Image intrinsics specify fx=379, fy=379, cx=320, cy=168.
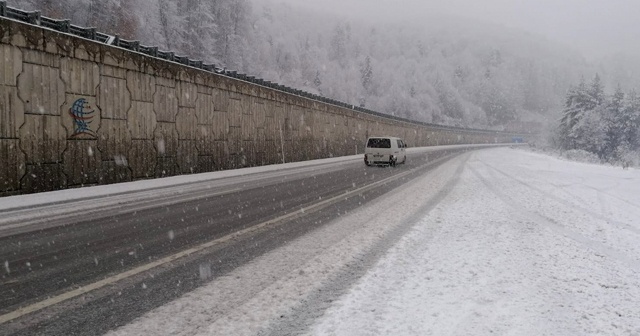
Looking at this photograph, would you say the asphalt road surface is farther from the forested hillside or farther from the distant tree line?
the distant tree line

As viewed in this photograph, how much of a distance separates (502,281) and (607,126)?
73861 millimetres

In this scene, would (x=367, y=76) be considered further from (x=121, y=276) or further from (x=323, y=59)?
(x=121, y=276)

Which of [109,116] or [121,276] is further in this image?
[109,116]

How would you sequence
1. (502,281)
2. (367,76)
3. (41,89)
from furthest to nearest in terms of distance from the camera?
(367,76), (41,89), (502,281)

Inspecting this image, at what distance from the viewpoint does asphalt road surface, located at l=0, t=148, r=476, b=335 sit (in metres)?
3.28

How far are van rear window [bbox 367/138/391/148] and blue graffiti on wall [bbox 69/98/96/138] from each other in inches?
616

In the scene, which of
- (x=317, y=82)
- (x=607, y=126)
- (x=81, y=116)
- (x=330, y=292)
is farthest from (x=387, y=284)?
(x=317, y=82)

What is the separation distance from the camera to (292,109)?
27281 mm

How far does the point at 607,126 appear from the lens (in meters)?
62.0

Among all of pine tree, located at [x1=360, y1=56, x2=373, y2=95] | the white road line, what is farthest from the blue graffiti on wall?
A: pine tree, located at [x1=360, y1=56, x2=373, y2=95]

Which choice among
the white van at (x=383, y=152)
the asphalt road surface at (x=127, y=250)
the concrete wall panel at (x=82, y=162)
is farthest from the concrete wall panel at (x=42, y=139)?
the white van at (x=383, y=152)

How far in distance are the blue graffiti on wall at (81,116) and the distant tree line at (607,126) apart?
2727 inches

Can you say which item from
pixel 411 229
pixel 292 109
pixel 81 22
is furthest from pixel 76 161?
pixel 81 22

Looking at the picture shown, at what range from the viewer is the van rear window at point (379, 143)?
23.4 meters
